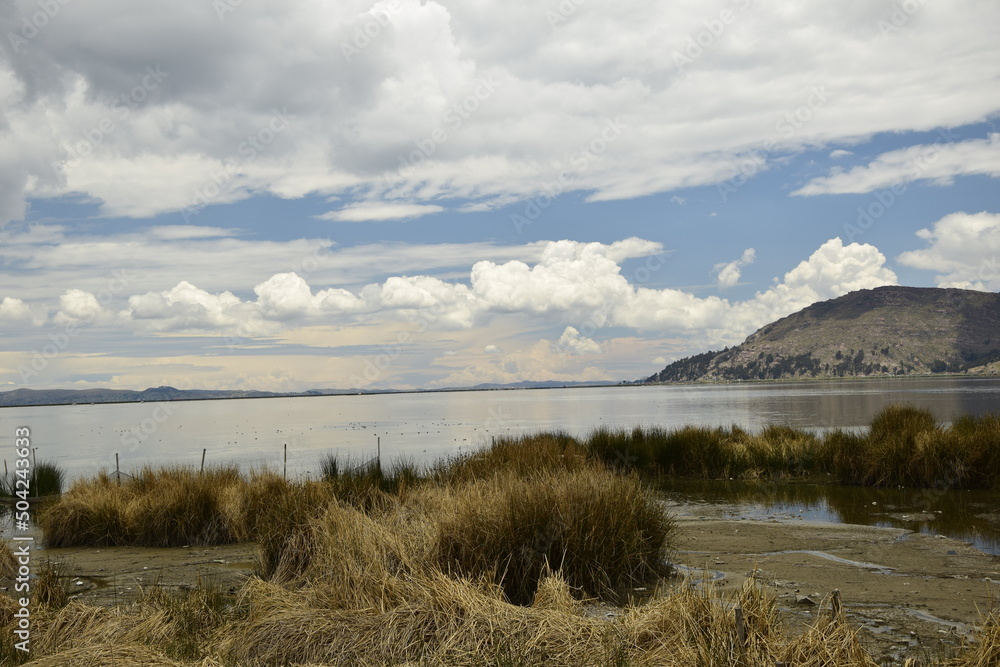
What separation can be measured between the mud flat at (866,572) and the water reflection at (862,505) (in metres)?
0.83

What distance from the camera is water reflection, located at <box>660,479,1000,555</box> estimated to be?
42.1 feet

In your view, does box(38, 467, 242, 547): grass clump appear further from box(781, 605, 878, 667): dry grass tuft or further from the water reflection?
box(781, 605, 878, 667): dry grass tuft

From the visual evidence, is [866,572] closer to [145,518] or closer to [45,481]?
[145,518]

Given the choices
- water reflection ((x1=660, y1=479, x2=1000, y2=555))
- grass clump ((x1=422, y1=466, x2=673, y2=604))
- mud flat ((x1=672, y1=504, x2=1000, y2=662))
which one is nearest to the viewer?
mud flat ((x1=672, y1=504, x2=1000, y2=662))

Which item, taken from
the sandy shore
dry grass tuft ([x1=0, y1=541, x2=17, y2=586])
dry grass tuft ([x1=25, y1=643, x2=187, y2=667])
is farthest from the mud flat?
dry grass tuft ([x1=0, y1=541, x2=17, y2=586])

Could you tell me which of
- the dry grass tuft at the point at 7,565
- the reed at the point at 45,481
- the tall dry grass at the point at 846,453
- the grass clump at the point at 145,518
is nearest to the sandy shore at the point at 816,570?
the grass clump at the point at 145,518

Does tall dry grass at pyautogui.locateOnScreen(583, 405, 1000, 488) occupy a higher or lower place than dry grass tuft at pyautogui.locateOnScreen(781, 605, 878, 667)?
lower

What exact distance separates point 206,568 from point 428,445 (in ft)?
89.5

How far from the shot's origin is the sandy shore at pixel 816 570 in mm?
7402

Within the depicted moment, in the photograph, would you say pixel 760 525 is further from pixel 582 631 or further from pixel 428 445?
pixel 428 445

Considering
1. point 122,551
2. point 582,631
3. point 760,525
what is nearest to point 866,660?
point 582,631

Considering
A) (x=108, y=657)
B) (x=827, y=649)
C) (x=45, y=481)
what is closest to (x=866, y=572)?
(x=827, y=649)

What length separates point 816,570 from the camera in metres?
9.69

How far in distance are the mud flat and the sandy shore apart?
0.01m
